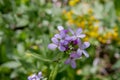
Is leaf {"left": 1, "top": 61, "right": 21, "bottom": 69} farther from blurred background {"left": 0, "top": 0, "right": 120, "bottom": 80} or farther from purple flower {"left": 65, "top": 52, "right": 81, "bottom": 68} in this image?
purple flower {"left": 65, "top": 52, "right": 81, "bottom": 68}

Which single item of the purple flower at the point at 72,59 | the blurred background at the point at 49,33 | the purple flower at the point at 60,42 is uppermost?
the blurred background at the point at 49,33

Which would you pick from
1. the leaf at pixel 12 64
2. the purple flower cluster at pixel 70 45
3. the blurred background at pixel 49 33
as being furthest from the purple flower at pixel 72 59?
the leaf at pixel 12 64

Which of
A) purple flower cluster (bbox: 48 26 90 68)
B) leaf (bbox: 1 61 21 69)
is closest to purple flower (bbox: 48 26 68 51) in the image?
purple flower cluster (bbox: 48 26 90 68)

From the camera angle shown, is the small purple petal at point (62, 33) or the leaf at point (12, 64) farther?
the leaf at point (12, 64)

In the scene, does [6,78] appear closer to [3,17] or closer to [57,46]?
[3,17]

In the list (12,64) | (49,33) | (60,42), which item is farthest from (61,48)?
(49,33)

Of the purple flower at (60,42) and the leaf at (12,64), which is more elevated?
the leaf at (12,64)

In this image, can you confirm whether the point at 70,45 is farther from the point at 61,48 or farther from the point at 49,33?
the point at 49,33

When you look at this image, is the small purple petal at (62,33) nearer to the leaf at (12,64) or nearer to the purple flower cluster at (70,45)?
the purple flower cluster at (70,45)
